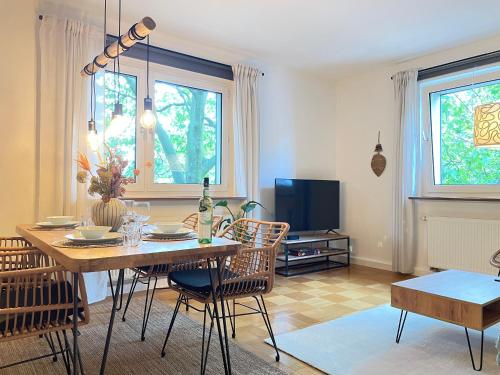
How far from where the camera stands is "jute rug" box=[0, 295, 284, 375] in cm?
213

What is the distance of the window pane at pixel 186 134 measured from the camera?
4.07m

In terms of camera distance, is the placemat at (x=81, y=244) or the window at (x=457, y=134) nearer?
the placemat at (x=81, y=244)

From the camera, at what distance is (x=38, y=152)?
320 cm

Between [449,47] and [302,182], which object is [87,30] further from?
[449,47]

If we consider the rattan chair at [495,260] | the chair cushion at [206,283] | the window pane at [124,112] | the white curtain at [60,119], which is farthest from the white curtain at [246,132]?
the rattan chair at [495,260]

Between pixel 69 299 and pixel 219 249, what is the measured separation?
0.72 m

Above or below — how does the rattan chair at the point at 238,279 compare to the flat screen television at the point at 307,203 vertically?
below

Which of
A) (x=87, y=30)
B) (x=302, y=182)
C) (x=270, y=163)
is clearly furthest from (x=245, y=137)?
(x=87, y=30)

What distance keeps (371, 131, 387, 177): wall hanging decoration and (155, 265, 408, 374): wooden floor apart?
1.29m

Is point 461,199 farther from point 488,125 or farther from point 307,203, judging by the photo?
point 307,203

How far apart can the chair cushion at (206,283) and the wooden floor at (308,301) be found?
0.48 metres

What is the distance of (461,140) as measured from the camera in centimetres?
435

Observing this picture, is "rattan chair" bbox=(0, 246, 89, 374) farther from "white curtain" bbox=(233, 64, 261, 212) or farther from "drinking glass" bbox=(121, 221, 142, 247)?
"white curtain" bbox=(233, 64, 261, 212)

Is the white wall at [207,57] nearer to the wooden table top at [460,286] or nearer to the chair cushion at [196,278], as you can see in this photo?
the chair cushion at [196,278]
